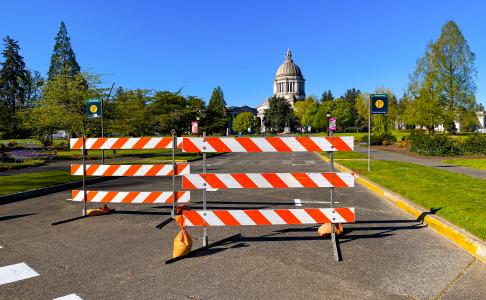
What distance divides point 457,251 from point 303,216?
239cm

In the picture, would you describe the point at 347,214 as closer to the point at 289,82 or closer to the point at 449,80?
the point at 449,80

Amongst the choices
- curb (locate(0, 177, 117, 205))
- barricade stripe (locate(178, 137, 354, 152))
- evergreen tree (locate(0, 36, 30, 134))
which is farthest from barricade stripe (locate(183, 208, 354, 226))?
evergreen tree (locate(0, 36, 30, 134))

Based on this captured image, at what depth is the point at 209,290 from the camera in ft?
12.4

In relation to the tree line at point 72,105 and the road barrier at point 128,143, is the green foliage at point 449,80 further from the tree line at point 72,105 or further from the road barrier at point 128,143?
the road barrier at point 128,143

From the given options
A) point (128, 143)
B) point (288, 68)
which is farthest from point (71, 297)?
point (288, 68)

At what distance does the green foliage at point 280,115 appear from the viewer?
13188 cm

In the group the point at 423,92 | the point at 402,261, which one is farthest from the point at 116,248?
the point at 423,92

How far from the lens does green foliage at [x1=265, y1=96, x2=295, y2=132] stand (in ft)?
433

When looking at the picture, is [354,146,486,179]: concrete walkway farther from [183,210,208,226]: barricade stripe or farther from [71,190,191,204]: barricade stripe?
[183,210,208,226]: barricade stripe

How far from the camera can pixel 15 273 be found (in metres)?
4.29

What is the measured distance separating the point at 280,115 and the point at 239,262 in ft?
424

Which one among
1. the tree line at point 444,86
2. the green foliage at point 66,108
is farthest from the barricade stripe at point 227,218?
the tree line at point 444,86

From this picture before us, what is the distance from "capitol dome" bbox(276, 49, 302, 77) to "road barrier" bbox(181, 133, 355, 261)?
15974 centimetres

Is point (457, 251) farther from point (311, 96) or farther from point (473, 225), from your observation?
point (311, 96)
